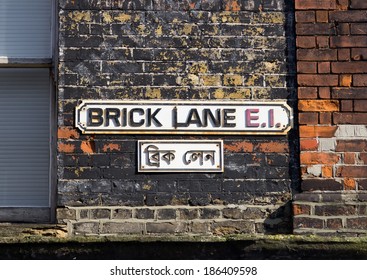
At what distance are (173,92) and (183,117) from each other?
181 mm

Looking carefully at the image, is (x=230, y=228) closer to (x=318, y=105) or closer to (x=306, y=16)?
(x=318, y=105)

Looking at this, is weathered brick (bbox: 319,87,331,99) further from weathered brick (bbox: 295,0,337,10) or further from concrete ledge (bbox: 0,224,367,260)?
concrete ledge (bbox: 0,224,367,260)

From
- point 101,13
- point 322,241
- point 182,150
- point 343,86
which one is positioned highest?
point 101,13

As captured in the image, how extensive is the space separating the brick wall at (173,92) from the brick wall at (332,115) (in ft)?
0.35

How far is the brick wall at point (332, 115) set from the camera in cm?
436

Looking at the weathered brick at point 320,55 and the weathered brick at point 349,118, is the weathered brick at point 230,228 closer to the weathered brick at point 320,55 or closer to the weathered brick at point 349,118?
the weathered brick at point 349,118

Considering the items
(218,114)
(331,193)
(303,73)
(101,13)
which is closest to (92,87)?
(101,13)

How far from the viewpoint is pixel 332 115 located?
450cm

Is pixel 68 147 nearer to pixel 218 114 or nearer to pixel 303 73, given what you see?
pixel 218 114

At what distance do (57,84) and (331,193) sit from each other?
1.91 m

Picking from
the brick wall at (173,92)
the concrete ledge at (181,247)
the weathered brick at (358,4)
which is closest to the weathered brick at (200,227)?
the brick wall at (173,92)

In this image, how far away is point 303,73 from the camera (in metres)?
4.54

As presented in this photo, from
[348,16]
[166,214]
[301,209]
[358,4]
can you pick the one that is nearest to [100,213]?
[166,214]

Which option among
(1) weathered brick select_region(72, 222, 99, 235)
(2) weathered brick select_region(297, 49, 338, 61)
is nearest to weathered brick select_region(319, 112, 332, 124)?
(2) weathered brick select_region(297, 49, 338, 61)
